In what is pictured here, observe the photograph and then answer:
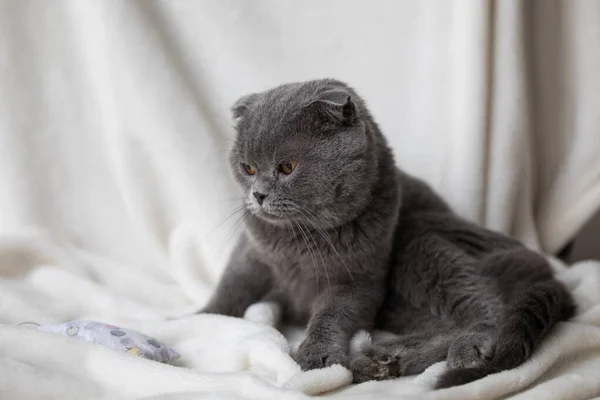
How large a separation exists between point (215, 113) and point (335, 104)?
78cm

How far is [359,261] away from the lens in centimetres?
136

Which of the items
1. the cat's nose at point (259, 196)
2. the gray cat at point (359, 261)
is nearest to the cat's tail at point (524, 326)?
the gray cat at point (359, 261)

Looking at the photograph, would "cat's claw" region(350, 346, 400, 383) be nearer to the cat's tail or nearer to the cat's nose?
the cat's tail

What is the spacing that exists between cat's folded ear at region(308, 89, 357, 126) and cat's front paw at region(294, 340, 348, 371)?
461mm

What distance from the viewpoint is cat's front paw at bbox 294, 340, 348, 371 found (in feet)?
3.81

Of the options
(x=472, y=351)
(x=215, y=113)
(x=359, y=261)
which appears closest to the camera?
(x=472, y=351)

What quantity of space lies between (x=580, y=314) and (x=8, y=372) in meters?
1.17

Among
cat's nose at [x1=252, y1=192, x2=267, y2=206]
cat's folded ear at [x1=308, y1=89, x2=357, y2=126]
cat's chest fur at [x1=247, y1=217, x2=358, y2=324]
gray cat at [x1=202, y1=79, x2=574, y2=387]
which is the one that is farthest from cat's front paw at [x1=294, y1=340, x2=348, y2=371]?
cat's folded ear at [x1=308, y1=89, x2=357, y2=126]

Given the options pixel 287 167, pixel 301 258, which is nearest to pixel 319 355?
pixel 301 258

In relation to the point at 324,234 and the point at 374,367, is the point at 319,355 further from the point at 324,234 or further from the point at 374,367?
the point at 324,234

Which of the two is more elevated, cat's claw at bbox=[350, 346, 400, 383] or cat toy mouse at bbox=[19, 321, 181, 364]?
cat toy mouse at bbox=[19, 321, 181, 364]

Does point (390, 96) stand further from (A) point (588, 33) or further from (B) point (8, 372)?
(B) point (8, 372)

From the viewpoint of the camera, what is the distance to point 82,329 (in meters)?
1.23

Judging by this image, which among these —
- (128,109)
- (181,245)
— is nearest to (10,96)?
(128,109)
